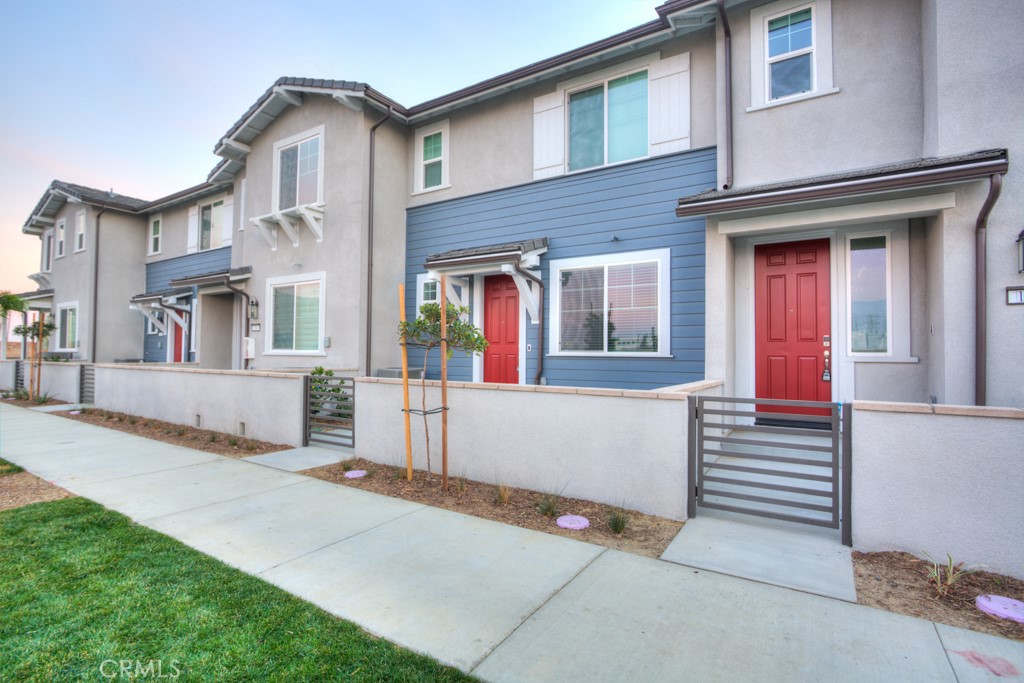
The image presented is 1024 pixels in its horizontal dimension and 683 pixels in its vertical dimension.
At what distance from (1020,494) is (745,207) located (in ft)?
13.0

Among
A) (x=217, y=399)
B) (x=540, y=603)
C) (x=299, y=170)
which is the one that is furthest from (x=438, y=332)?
(x=299, y=170)

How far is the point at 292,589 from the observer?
10.3ft

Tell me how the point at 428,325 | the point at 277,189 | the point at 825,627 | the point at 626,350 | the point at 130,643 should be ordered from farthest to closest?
1. the point at 277,189
2. the point at 626,350
3. the point at 428,325
4. the point at 825,627
5. the point at 130,643

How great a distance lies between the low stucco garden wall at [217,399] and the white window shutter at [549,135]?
5623 mm

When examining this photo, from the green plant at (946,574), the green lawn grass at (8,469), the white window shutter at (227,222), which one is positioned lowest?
the green lawn grass at (8,469)

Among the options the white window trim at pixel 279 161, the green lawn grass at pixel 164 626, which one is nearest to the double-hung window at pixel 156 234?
the white window trim at pixel 279 161

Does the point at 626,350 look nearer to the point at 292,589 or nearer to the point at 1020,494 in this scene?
the point at 1020,494

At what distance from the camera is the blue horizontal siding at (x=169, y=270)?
1416 cm

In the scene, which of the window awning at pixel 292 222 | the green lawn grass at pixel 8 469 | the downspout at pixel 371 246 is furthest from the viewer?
the window awning at pixel 292 222

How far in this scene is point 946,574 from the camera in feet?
10.5

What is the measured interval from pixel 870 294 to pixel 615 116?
15.6 feet

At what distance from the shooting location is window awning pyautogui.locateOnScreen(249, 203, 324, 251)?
1025cm

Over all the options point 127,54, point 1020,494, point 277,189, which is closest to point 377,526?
point 1020,494

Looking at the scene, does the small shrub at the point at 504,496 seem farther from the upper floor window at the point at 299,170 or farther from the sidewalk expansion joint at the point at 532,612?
the upper floor window at the point at 299,170
